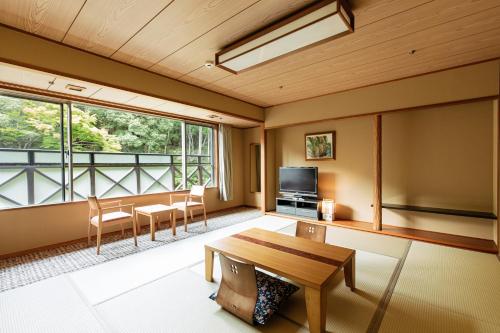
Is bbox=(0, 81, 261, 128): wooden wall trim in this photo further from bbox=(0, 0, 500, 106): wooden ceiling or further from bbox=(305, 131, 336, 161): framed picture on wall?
bbox=(305, 131, 336, 161): framed picture on wall

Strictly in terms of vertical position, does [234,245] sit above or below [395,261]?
above

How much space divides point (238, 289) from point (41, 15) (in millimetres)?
2675

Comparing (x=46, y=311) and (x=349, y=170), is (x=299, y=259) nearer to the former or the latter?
(x=46, y=311)

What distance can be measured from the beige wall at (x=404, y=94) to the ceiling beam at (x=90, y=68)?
5.86 feet

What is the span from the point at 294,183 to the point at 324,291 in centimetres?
346

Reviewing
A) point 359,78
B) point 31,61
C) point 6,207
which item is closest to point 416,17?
point 359,78

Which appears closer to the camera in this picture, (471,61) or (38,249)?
(471,61)

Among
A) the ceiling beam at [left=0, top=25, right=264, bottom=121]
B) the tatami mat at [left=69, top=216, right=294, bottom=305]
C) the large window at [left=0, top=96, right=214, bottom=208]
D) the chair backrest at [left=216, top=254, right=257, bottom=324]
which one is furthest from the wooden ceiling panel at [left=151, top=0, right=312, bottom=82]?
the tatami mat at [left=69, top=216, right=294, bottom=305]

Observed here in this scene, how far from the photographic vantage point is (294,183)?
16.2 ft

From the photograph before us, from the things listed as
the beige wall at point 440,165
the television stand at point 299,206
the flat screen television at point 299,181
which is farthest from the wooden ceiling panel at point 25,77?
the beige wall at point 440,165

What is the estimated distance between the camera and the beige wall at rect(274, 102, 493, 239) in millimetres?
3246

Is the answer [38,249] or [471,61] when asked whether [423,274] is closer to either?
[471,61]

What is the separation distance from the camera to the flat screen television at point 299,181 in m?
4.64

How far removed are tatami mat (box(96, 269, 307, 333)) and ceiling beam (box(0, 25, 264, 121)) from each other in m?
2.26
